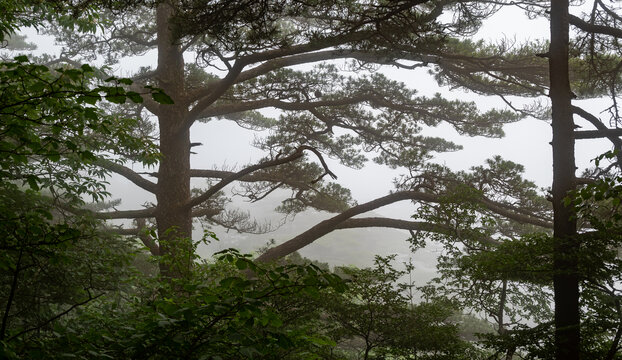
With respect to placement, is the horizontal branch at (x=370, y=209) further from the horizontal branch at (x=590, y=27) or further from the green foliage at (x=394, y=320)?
the horizontal branch at (x=590, y=27)

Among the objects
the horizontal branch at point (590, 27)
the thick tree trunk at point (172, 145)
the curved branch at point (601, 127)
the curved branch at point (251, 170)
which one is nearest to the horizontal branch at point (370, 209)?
the curved branch at point (251, 170)

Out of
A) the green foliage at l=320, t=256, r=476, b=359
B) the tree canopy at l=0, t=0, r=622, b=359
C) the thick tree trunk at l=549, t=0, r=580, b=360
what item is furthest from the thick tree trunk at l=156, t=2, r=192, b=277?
the thick tree trunk at l=549, t=0, r=580, b=360

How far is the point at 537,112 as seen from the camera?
8836mm

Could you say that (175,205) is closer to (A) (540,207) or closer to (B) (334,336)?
(B) (334,336)

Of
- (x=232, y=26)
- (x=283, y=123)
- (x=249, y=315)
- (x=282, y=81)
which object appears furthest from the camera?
(x=283, y=123)

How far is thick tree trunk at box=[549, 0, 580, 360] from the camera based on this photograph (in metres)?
3.74

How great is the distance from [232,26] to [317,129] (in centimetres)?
548

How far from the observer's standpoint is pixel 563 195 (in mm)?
4414

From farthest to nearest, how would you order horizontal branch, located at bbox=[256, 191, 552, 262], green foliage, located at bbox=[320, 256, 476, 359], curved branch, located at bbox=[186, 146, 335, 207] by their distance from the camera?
horizontal branch, located at bbox=[256, 191, 552, 262] < curved branch, located at bbox=[186, 146, 335, 207] < green foliage, located at bbox=[320, 256, 476, 359]

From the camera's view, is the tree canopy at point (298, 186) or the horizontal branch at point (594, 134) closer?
the tree canopy at point (298, 186)

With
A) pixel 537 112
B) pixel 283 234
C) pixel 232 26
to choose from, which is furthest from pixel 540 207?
pixel 283 234

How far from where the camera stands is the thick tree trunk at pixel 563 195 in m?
3.74

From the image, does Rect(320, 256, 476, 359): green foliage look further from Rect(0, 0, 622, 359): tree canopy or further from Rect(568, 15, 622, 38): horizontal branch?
Rect(568, 15, 622, 38): horizontal branch

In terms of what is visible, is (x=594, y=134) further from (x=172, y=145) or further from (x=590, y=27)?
(x=172, y=145)
